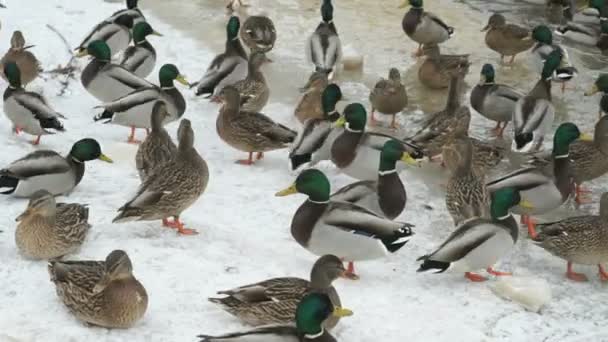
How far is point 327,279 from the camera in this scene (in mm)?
5715

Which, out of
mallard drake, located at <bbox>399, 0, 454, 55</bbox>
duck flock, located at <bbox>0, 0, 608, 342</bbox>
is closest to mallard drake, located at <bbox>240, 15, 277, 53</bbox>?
duck flock, located at <bbox>0, 0, 608, 342</bbox>

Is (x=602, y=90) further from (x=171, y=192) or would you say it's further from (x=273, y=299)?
(x=273, y=299)

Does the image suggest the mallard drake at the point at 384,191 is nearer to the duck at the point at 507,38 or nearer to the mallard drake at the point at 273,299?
the mallard drake at the point at 273,299

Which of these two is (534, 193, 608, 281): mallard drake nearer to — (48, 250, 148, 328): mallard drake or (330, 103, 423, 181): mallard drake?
(330, 103, 423, 181): mallard drake

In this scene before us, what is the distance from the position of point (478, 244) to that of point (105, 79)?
4.23 m

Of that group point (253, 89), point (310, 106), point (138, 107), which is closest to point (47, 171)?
point (138, 107)

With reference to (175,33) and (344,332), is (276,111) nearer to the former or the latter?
(175,33)

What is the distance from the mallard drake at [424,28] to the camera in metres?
11.3

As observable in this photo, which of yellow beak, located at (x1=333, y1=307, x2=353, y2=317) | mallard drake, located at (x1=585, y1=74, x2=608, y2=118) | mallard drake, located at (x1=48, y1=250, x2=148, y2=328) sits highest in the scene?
yellow beak, located at (x1=333, y1=307, x2=353, y2=317)

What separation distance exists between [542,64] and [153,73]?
4078mm

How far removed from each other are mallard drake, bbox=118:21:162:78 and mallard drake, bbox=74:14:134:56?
1.19 feet

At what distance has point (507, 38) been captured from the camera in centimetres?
1123

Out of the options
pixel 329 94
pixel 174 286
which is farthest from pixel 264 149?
pixel 174 286

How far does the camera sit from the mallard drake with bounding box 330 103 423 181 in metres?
7.90
